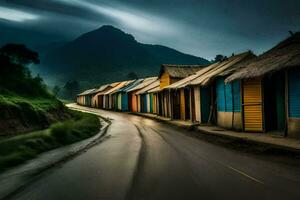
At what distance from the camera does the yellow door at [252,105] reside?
18328mm

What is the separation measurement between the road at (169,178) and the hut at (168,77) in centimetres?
2539

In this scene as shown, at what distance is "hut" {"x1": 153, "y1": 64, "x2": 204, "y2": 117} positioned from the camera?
3847 cm

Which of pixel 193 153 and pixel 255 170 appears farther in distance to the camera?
pixel 193 153

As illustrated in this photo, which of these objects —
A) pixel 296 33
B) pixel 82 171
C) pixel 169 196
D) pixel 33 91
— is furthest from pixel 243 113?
pixel 33 91

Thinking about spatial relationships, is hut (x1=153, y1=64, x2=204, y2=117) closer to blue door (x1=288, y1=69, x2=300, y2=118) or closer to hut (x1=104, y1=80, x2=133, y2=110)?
blue door (x1=288, y1=69, x2=300, y2=118)

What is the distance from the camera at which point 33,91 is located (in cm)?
4156

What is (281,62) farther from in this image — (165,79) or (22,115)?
(165,79)

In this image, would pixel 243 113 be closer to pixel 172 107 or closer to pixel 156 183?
pixel 156 183

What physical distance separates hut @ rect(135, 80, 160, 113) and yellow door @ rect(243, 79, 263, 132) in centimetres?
2710

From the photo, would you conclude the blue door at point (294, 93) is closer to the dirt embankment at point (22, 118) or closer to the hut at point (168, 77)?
the dirt embankment at point (22, 118)

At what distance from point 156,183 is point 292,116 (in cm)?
932

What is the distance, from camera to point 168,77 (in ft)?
130

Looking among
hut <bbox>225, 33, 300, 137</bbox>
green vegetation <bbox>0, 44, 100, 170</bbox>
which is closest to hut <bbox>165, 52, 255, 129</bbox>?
hut <bbox>225, 33, 300, 137</bbox>

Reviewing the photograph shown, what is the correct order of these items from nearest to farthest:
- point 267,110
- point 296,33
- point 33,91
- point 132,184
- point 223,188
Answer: point 223,188 → point 132,184 → point 267,110 → point 296,33 → point 33,91
